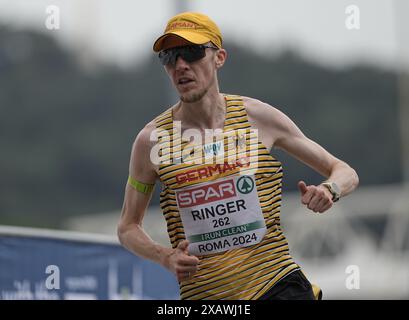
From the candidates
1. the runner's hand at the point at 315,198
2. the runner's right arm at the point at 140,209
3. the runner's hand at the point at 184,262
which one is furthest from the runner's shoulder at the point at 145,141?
the runner's hand at the point at 315,198

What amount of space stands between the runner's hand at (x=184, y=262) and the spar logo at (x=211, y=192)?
46cm

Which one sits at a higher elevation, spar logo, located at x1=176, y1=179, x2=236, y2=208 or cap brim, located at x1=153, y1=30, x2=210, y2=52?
cap brim, located at x1=153, y1=30, x2=210, y2=52

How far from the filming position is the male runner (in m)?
7.84

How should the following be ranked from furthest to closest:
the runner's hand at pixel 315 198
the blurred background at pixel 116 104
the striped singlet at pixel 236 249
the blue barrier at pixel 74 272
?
the blurred background at pixel 116 104 < the blue barrier at pixel 74 272 < the striped singlet at pixel 236 249 < the runner's hand at pixel 315 198

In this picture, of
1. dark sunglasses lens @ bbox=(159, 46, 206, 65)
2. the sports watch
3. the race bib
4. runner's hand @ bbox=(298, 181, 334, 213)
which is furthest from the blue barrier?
runner's hand @ bbox=(298, 181, 334, 213)

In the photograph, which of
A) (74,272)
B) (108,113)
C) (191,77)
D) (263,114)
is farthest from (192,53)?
(108,113)

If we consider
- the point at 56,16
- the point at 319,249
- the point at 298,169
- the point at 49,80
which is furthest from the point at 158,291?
the point at 49,80

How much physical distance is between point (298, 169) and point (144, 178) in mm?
48091

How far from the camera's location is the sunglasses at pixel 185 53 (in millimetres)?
7930

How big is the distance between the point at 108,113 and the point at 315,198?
197ft

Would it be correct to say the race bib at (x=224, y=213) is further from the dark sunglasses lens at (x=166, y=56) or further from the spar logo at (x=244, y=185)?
the dark sunglasses lens at (x=166, y=56)

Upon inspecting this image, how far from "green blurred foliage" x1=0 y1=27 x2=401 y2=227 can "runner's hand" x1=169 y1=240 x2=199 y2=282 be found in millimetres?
50618

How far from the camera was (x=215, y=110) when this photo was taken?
8.09 m

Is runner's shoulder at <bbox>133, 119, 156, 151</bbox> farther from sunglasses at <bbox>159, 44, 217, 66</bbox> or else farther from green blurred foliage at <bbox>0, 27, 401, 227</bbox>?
green blurred foliage at <bbox>0, 27, 401, 227</bbox>
